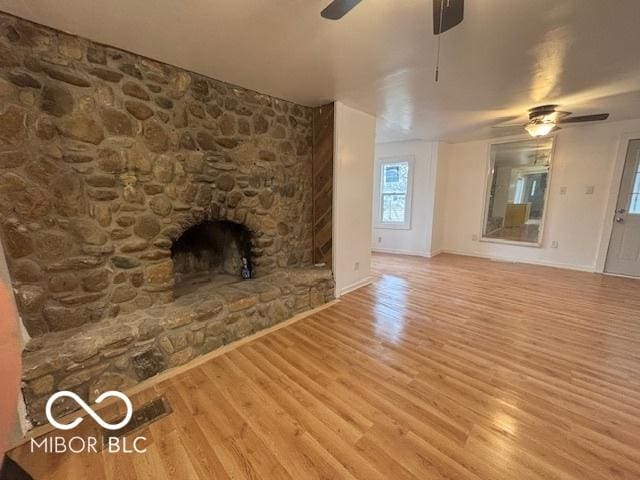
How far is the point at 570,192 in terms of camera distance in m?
4.38

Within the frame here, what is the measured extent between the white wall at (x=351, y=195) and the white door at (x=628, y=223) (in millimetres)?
3844

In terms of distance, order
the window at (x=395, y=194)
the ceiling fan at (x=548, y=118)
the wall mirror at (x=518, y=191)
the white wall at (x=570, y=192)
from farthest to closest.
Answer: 1. the window at (x=395, y=194)
2. the wall mirror at (x=518, y=191)
3. the white wall at (x=570, y=192)
4. the ceiling fan at (x=548, y=118)

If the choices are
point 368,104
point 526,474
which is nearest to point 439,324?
point 526,474

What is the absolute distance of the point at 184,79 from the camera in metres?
2.17

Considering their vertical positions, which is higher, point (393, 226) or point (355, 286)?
point (393, 226)

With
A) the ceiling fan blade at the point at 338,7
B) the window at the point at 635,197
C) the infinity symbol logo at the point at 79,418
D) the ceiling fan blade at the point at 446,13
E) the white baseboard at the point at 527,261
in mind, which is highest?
the ceiling fan blade at the point at 446,13

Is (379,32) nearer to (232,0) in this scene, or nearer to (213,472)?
(232,0)

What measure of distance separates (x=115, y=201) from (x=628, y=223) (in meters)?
6.42

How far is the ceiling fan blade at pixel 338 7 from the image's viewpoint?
43.9 inches

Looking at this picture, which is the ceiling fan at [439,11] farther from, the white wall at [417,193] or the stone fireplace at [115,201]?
the white wall at [417,193]

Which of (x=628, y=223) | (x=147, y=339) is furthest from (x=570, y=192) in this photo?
(x=147, y=339)

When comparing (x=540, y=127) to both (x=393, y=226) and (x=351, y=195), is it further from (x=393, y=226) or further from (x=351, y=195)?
(x=393, y=226)

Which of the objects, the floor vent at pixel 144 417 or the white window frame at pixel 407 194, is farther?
the white window frame at pixel 407 194

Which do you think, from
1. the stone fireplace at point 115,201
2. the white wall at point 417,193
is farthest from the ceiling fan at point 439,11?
the white wall at point 417,193
